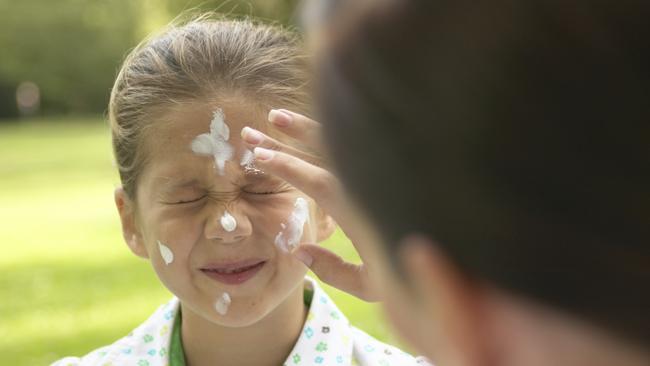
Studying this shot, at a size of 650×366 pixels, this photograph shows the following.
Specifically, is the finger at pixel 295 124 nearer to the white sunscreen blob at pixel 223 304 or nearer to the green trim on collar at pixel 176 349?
the white sunscreen blob at pixel 223 304

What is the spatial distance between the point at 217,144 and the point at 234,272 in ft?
0.99

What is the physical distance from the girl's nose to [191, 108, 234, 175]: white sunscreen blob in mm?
114

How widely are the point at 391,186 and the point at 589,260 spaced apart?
0.63 feet

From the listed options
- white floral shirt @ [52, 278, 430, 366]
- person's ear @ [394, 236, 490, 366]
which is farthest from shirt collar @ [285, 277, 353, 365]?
person's ear @ [394, 236, 490, 366]

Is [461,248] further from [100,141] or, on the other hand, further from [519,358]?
[100,141]

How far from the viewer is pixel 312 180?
6.40 ft

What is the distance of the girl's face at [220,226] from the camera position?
90.9 inches

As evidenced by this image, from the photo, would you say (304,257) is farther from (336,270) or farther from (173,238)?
(173,238)

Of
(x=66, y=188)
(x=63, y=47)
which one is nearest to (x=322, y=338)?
(x=66, y=188)

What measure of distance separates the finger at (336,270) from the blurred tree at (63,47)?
3459 cm

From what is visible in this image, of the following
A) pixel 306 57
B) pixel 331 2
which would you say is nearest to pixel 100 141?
pixel 306 57

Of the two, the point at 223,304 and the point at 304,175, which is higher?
the point at 304,175

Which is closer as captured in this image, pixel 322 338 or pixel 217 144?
pixel 217 144

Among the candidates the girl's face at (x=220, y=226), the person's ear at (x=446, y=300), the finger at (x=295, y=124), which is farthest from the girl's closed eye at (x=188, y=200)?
the person's ear at (x=446, y=300)
